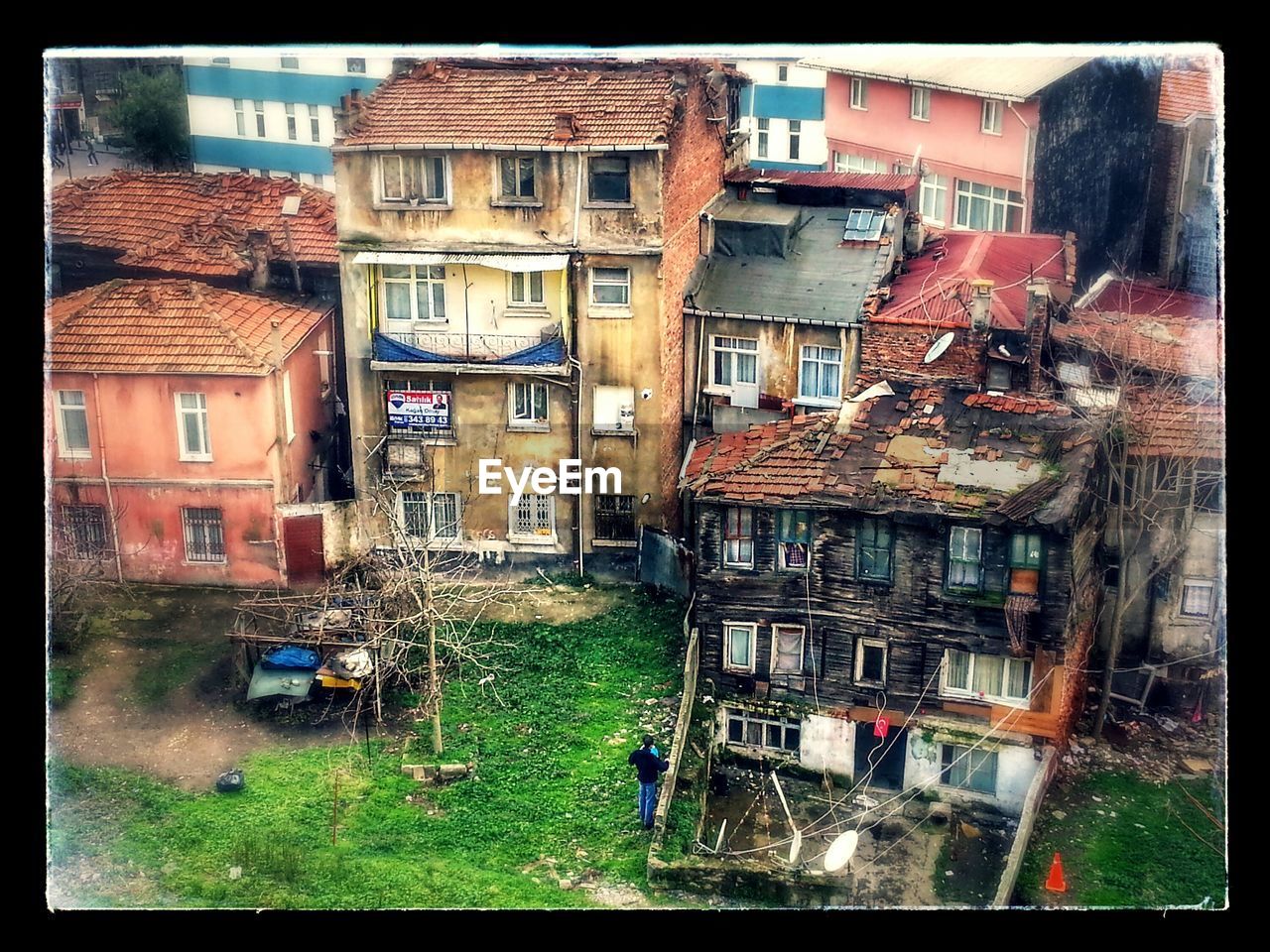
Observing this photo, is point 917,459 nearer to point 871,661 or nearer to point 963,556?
point 963,556

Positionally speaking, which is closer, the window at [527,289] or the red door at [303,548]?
the window at [527,289]

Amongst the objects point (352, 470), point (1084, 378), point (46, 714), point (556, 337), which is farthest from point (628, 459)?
point (46, 714)

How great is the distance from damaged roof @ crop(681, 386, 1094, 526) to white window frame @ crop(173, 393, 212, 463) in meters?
4.64

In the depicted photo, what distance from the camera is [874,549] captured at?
1717 centimetres

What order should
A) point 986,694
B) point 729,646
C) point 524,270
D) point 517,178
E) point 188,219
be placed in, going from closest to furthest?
point 517,178
point 524,270
point 986,694
point 729,646
point 188,219

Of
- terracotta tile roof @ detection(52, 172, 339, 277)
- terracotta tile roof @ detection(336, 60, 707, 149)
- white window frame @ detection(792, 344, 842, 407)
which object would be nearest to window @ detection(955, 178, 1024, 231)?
white window frame @ detection(792, 344, 842, 407)

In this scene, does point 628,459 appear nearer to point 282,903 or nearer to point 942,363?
point 942,363

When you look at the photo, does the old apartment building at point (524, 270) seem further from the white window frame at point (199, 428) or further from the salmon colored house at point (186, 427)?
the white window frame at point (199, 428)

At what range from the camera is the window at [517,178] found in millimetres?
16984

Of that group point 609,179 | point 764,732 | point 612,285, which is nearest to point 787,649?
point 764,732

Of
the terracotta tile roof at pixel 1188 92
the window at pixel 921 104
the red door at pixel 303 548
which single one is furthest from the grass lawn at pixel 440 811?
the terracotta tile roof at pixel 1188 92

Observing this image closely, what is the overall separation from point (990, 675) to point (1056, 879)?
6.66 feet

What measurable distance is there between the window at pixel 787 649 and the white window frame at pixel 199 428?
18.6 ft

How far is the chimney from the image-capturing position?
1691 cm
